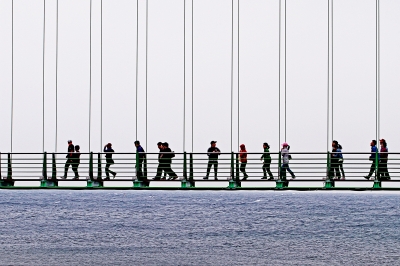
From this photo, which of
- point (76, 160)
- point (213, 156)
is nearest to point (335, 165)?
point (213, 156)

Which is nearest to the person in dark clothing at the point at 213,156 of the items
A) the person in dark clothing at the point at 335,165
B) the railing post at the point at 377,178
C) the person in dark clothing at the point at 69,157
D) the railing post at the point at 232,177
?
the railing post at the point at 232,177

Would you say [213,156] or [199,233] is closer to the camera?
[213,156]

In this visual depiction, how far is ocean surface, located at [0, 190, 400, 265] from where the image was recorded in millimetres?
35781

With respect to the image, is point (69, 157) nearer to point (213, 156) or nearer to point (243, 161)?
point (213, 156)

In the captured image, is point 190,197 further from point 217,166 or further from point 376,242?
point 217,166

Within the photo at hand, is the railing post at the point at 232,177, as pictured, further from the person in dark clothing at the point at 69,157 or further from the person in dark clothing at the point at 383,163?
the person in dark clothing at the point at 69,157

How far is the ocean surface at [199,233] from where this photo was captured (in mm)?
35781

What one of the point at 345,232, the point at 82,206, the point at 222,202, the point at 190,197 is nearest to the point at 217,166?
the point at 345,232

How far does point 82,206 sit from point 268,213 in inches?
509

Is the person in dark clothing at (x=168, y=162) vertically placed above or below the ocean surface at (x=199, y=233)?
above

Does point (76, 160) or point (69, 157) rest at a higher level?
point (69, 157)

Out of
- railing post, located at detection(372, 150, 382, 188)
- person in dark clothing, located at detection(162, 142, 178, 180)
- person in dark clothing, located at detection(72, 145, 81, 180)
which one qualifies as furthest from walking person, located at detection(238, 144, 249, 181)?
person in dark clothing, located at detection(72, 145, 81, 180)

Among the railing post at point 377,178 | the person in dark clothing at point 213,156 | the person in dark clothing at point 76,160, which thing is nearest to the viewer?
the railing post at point 377,178

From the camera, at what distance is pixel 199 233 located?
46.6 meters
